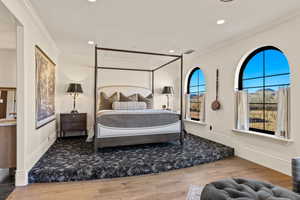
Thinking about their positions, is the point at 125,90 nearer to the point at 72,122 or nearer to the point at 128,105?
the point at 128,105

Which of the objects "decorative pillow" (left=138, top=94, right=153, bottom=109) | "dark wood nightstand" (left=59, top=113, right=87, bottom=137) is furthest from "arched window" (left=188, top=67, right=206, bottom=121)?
"dark wood nightstand" (left=59, top=113, right=87, bottom=137)

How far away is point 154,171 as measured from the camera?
2.77 metres

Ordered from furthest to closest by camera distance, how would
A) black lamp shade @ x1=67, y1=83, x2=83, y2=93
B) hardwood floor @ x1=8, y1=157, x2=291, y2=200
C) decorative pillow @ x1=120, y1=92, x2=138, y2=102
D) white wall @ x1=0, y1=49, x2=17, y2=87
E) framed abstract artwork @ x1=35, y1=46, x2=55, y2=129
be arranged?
decorative pillow @ x1=120, y1=92, x2=138, y2=102, black lamp shade @ x1=67, y1=83, x2=83, y2=93, white wall @ x1=0, y1=49, x2=17, y2=87, framed abstract artwork @ x1=35, y1=46, x2=55, y2=129, hardwood floor @ x1=8, y1=157, x2=291, y2=200

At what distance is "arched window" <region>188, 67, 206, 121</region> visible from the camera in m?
4.98

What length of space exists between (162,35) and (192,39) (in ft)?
2.54

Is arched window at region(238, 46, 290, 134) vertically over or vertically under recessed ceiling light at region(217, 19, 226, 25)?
under

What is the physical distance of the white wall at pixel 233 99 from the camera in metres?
2.66

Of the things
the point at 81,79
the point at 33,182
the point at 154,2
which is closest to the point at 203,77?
the point at 154,2

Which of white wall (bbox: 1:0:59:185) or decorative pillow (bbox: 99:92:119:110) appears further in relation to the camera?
decorative pillow (bbox: 99:92:119:110)

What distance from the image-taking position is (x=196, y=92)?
5.31 metres

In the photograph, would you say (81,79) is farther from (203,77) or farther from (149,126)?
(203,77)

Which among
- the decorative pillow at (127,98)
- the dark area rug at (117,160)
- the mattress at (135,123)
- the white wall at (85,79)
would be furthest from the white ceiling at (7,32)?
the decorative pillow at (127,98)

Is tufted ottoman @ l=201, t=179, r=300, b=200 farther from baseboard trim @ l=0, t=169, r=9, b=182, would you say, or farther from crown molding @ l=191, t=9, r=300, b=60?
baseboard trim @ l=0, t=169, r=9, b=182

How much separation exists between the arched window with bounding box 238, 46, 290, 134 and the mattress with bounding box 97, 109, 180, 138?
1684mm
